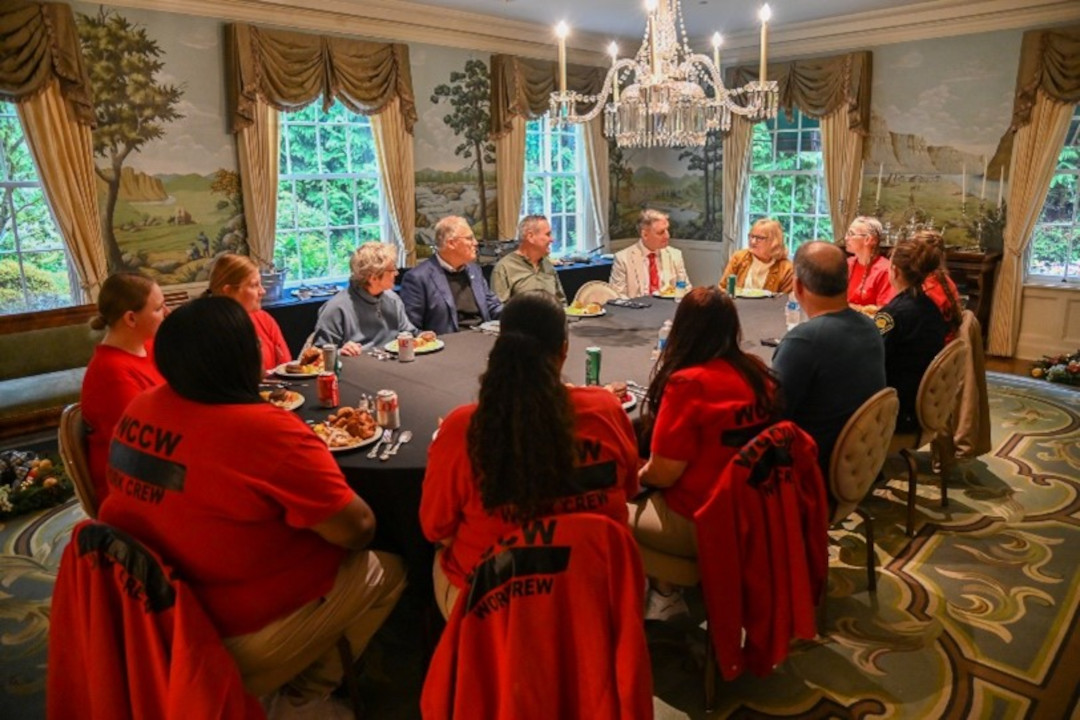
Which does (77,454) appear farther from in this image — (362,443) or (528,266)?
(528,266)

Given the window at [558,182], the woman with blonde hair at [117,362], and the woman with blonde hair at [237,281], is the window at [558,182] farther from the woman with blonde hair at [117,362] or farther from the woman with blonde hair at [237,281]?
the woman with blonde hair at [117,362]

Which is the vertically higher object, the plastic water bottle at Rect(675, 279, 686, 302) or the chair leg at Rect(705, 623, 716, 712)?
the plastic water bottle at Rect(675, 279, 686, 302)

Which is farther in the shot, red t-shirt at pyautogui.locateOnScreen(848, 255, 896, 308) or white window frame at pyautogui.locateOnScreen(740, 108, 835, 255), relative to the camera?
white window frame at pyautogui.locateOnScreen(740, 108, 835, 255)

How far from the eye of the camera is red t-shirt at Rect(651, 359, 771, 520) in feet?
6.97

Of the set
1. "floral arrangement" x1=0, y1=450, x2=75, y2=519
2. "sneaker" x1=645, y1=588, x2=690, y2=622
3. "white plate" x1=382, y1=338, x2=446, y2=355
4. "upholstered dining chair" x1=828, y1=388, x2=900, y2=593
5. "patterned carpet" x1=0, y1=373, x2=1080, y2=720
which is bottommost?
A: "patterned carpet" x1=0, y1=373, x2=1080, y2=720

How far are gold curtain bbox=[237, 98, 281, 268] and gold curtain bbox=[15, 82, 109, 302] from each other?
1002 mm

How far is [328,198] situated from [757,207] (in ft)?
14.9

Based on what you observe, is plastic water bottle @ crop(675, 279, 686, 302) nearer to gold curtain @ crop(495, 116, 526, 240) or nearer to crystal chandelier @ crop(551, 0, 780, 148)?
crystal chandelier @ crop(551, 0, 780, 148)

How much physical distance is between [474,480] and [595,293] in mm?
3169

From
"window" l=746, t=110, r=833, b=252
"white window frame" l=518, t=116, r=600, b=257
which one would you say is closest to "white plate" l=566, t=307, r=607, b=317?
"white window frame" l=518, t=116, r=600, b=257

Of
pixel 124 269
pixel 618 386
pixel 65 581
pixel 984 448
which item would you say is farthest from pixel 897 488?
pixel 124 269

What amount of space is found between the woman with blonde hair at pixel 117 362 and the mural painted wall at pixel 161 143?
288cm

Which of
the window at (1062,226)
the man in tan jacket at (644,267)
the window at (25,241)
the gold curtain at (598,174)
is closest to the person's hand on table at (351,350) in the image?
the man in tan jacket at (644,267)

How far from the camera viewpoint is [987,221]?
6.47 m
